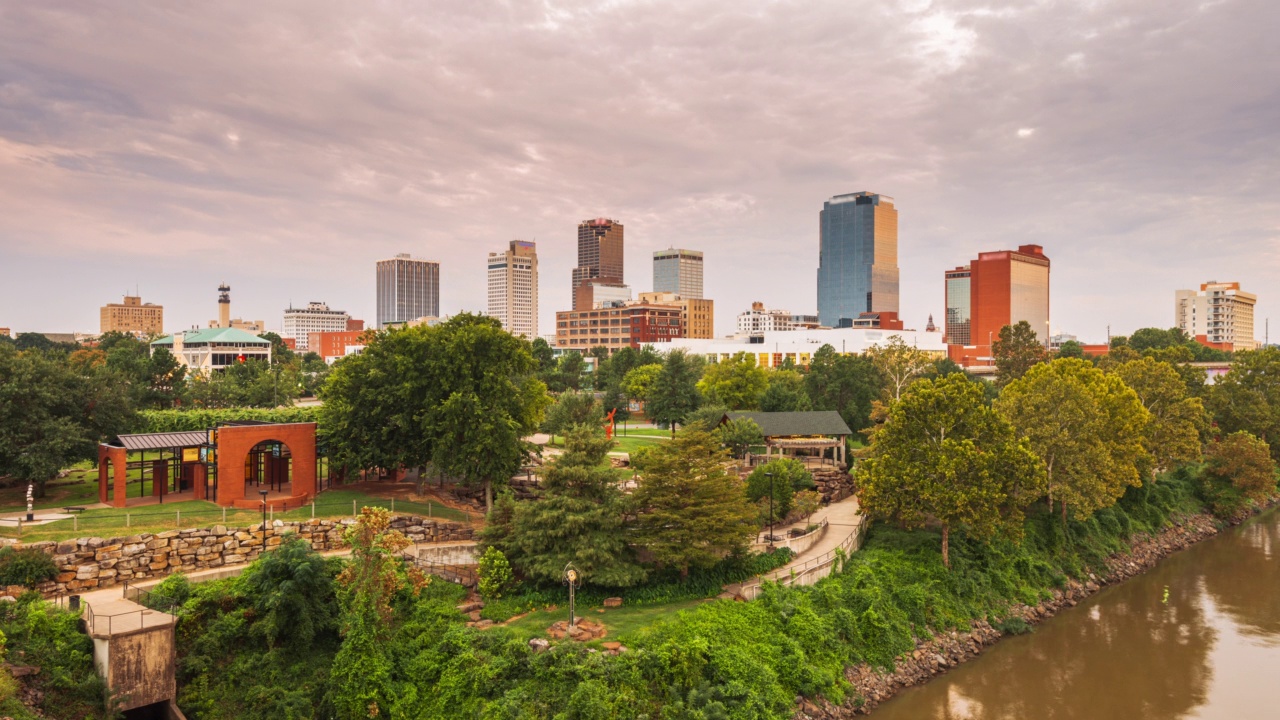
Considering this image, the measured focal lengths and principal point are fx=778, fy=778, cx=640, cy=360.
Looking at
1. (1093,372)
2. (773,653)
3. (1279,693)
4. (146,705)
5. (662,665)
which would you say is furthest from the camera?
(1093,372)

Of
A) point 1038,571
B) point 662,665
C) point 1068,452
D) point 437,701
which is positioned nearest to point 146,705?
point 437,701

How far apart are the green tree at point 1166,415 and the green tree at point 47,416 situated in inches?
2437

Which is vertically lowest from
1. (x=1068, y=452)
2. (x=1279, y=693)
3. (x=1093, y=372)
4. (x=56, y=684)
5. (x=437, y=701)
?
(x=1279, y=693)

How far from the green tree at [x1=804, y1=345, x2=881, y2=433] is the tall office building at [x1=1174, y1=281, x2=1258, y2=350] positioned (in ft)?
493

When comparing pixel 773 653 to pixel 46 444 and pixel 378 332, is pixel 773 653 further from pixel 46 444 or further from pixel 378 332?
pixel 46 444

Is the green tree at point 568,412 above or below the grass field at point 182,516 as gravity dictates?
above

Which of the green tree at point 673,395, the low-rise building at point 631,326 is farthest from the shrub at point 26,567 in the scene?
the low-rise building at point 631,326

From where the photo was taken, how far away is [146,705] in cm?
2342

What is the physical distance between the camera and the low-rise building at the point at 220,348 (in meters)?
116

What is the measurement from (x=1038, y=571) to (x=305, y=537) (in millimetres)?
35978

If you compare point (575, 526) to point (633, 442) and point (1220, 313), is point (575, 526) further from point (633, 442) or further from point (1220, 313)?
point (1220, 313)

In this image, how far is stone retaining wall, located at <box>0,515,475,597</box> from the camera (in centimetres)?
2697

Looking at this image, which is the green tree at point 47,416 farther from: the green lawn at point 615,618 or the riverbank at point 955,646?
the riverbank at point 955,646

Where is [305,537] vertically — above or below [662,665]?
above
